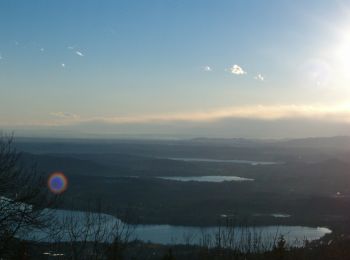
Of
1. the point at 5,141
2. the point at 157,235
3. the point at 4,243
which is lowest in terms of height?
the point at 157,235

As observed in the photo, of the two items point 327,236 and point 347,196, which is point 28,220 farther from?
point 347,196

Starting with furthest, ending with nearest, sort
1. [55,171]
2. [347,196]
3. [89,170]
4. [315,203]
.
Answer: [89,170], [55,171], [347,196], [315,203]

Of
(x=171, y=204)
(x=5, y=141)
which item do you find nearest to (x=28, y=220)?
(x=5, y=141)

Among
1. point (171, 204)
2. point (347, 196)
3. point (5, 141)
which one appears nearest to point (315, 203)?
point (347, 196)

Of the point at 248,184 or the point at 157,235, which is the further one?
the point at 248,184

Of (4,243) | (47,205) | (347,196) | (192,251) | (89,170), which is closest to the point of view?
(4,243)

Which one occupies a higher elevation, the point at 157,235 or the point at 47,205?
the point at 47,205
